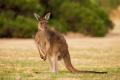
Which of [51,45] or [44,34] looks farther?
[44,34]

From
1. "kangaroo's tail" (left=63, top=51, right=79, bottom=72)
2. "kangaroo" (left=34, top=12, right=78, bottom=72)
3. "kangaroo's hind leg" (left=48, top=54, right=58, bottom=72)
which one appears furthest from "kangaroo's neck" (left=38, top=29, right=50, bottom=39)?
"kangaroo's tail" (left=63, top=51, right=79, bottom=72)

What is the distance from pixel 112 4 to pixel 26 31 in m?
21.1

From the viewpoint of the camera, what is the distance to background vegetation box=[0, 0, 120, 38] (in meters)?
30.3

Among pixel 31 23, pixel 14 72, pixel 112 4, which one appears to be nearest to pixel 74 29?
pixel 31 23

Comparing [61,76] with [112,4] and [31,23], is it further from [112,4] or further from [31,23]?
[112,4]

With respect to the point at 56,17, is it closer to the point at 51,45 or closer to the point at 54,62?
the point at 51,45

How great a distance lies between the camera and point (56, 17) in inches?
1331

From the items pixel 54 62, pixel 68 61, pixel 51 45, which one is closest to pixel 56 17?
pixel 68 61

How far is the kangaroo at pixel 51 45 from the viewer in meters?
11.4

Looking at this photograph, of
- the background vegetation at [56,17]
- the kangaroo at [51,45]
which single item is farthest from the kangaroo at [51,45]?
the background vegetation at [56,17]

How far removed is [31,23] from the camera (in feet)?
99.4

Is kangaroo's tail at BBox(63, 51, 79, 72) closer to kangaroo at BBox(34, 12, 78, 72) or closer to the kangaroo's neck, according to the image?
kangaroo at BBox(34, 12, 78, 72)

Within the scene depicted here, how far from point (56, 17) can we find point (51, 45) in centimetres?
2244

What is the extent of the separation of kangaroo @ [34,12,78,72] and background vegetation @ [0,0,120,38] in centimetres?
1831
